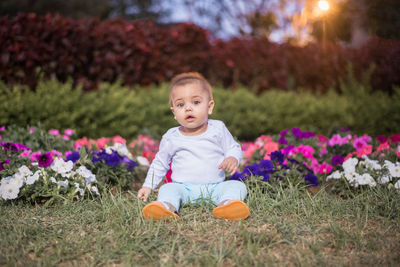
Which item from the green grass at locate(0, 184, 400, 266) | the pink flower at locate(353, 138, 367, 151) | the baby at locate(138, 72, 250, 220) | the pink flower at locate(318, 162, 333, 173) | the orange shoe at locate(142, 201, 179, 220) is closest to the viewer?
the green grass at locate(0, 184, 400, 266)

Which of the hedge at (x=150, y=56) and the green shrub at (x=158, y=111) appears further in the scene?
the hedge at (x=150, y=56)

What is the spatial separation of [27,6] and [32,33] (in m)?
11.2

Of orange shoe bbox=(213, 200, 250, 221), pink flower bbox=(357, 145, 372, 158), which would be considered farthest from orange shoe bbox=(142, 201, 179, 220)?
pink flower bbox=(357, 145, 372, 158)

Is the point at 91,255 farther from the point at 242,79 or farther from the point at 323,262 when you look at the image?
the point at 242,79

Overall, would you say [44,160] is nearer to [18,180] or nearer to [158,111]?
[18,180]

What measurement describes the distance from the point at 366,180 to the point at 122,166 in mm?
2093

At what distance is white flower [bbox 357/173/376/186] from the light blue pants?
41.0 inches

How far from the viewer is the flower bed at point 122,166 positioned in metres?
2.60

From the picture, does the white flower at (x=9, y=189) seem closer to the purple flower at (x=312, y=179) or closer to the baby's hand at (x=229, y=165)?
the baby's hand at (x=229, y=165)

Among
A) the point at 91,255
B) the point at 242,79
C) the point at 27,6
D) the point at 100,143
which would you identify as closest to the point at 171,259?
the point at 91,255

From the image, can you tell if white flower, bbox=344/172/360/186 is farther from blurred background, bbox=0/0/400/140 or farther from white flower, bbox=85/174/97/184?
white flower, bbox=85/174/97/184

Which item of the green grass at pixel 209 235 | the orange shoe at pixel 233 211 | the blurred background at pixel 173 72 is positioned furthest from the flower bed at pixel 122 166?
the blurred background at pixel 173 72

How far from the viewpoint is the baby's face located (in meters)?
2.37

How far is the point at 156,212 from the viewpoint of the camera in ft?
6.85
